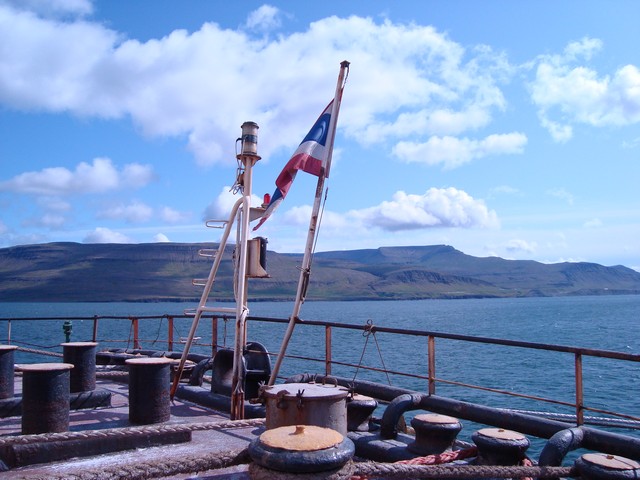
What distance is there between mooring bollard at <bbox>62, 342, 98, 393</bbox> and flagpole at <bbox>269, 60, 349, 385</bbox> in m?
2.36

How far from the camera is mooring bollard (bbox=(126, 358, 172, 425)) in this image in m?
6.31

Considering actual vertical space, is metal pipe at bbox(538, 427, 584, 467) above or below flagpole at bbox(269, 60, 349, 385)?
below

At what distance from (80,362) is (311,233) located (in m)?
3.40

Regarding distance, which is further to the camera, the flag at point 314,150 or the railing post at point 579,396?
the flag at point 314,150

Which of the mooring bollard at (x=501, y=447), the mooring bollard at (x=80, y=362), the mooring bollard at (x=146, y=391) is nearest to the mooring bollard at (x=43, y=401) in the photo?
the mooring bollard at (x=146, y=391)

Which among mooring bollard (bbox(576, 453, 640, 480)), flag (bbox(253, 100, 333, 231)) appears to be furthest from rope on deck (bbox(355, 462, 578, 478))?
flag (bbox(253, 100, 333, 231))

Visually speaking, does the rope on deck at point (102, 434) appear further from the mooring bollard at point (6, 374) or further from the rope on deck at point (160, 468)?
the mooring bollard at point (6, 374)

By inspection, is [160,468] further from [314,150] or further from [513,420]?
[314,150]

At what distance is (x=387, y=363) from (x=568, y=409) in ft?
61.0

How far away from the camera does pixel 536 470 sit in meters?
4.39

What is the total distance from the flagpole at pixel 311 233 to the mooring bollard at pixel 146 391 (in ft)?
4.96

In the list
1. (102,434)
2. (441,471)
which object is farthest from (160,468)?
(441,471)

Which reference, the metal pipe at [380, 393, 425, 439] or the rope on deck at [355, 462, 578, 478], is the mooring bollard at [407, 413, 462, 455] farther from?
the rope on deck at [355, 462, 578, 478]

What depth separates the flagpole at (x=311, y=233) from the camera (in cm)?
740
